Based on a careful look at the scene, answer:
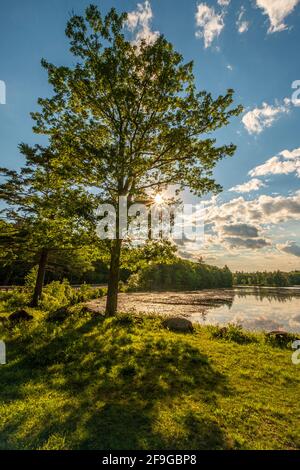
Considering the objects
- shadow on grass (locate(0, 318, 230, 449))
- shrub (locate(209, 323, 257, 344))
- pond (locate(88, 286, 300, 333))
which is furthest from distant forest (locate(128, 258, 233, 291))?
shadow on grass (locate(0, 318, 230, 449))

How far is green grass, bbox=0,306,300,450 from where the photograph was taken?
14.9ft

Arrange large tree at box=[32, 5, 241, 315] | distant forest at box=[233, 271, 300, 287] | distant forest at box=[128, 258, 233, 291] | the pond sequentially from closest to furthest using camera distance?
large tree at box=[32, 5, 241, 315] → the pond → distant forest at box=[128, 258, 233, 291] → distant forest at box=[233, 271, 300, 287]

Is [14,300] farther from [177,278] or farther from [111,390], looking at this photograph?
[177,278]

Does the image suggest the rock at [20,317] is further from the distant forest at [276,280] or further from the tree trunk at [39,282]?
the distant forest at [276,280]

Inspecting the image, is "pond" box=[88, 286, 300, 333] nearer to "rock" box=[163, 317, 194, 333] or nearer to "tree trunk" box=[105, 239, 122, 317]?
"tree trunk" box=[105, 239, 122, 317]

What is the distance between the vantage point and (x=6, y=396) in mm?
6031

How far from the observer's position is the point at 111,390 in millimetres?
6367

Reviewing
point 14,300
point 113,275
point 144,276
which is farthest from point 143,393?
point 144,276

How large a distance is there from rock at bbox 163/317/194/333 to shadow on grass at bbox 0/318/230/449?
2211 millimetres

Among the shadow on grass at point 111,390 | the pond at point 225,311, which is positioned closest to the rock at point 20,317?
the shadow on grass at point 111,390

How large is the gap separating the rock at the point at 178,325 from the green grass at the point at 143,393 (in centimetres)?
213

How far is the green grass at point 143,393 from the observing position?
14.9ft

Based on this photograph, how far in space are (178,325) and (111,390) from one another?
757cm

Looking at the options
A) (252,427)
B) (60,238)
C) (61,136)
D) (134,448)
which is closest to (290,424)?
(252,427)
